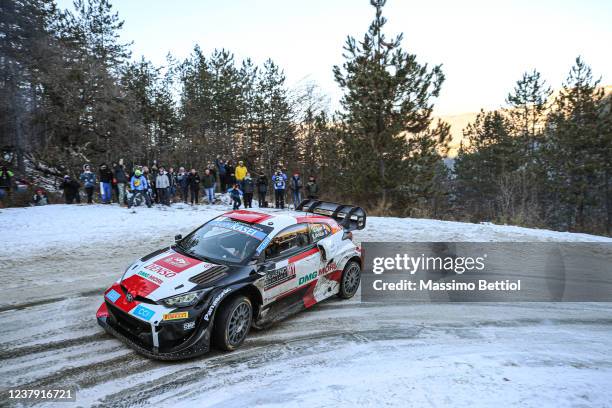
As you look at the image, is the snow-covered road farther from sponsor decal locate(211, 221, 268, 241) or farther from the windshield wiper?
sponsor decal locate(211, 221, 268, 241)

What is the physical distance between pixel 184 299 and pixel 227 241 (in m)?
1.31

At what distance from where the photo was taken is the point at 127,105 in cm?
2191

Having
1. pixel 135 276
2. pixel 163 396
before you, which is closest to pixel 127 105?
pixel 135 276

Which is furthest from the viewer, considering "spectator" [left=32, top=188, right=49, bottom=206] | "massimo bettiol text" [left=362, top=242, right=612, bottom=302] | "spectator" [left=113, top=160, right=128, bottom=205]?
"spectator" [left=113, top=160, right=128, bottom=205]

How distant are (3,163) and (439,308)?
19703 mm

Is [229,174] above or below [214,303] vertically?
above

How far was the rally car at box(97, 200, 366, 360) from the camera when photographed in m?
4.51

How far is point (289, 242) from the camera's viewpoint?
5.96m

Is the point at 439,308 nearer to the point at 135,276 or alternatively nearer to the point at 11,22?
the point at 135,276

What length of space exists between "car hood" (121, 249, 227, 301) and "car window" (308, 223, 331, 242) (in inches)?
72.3

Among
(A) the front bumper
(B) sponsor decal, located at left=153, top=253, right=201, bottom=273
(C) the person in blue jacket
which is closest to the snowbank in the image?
(C) the person in blue jacket

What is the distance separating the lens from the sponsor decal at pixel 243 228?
18.8ft

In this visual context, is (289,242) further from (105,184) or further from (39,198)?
(39,198)

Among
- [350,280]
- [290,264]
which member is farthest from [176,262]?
[350,280]
